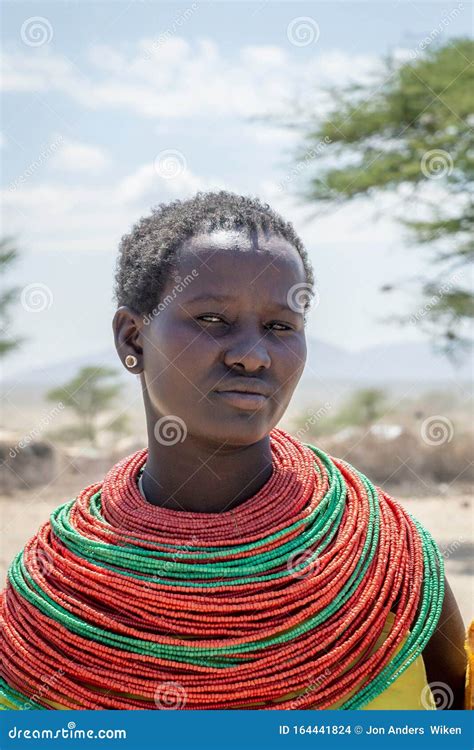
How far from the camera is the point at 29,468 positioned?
1171cm

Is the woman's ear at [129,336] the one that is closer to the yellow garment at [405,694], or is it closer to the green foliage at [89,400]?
the yellow garment at [405,694]

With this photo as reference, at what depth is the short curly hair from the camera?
2.30 meters

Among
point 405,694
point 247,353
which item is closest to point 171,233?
point 247,353

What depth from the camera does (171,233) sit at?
2330 millimetres

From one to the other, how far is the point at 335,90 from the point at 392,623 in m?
10.1

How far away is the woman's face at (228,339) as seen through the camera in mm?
2125

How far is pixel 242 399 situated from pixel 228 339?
0.14 meters

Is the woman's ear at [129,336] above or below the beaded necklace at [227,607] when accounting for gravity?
above

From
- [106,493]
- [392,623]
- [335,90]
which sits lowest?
[392,623]

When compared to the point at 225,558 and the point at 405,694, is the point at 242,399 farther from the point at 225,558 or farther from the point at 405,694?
the point at 405,694

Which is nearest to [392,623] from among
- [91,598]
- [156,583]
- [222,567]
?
[222,567]

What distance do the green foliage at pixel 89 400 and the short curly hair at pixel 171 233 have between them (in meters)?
14.3

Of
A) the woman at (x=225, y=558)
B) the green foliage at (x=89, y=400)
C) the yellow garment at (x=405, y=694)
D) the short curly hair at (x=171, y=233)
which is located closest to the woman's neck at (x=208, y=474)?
the woman at (x=225, y=558)

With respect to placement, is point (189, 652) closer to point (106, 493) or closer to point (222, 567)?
point (222, 567)
